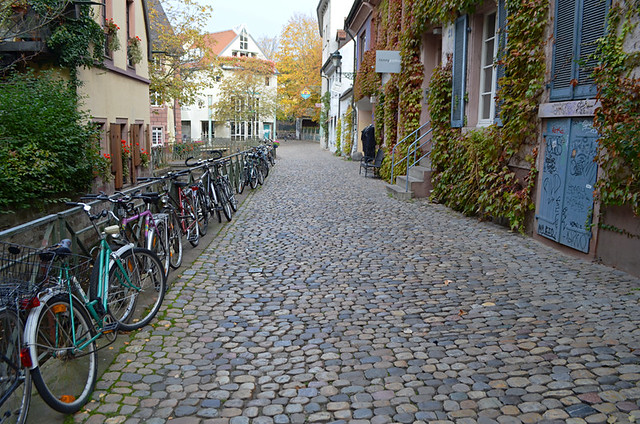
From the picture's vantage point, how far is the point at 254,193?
1385 cm

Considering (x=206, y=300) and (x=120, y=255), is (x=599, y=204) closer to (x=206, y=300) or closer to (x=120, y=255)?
(x=206, y=300)

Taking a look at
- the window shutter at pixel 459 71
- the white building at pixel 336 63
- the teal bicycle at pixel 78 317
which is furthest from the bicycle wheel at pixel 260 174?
the white building at pixel 336 63

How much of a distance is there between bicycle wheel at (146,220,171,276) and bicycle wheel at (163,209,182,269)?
39 centimetres

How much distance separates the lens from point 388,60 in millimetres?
14797

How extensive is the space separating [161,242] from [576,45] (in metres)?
5.45

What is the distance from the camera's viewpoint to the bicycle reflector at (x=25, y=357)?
2.80 metres

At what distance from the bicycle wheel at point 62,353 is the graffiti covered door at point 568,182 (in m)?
5.57

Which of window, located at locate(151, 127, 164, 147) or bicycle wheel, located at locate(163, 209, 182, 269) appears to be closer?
bicycle wheel, located at locate(163, 209, 182, 269)

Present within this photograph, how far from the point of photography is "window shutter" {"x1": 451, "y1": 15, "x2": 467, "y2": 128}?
1063 centimetres

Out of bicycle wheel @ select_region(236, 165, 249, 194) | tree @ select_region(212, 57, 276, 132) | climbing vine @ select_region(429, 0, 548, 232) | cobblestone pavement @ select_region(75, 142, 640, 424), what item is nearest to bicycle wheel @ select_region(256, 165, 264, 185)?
bicycle wheel @ select_region(236, 165, 249, 194)

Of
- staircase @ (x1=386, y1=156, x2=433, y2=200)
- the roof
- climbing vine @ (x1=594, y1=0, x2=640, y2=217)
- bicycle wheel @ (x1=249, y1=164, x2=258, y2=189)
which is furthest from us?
the roof

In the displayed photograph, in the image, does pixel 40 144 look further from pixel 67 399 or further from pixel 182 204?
pixel 67 399

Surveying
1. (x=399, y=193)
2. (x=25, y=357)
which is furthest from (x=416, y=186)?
(x=25, y=357)

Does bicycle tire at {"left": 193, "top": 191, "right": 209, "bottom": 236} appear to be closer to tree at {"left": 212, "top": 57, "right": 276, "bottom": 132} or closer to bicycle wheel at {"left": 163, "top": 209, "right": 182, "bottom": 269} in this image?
bicycle wheel at {"left": 163, "top": 209, "right": 182, "bottom": 269}
